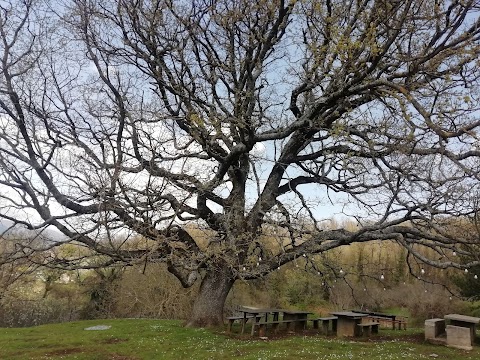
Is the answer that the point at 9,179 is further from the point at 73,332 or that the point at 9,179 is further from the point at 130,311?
the point at 130,311

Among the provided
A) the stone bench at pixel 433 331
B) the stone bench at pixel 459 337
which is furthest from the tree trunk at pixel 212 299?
the stone bench at pixel 459 337

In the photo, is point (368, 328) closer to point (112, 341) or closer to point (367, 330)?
point (367, 330)

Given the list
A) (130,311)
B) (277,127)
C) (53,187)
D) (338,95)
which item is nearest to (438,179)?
(338,95)

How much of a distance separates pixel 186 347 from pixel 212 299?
118 inches

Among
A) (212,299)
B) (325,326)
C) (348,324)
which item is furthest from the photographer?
(325,326)

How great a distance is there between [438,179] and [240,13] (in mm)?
6595

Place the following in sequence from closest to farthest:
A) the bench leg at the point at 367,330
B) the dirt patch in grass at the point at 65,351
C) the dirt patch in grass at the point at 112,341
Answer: the dirt patch in grass at the point at 65,351 < the dirt patch in grass at the point at 112,341 < the bench leg at the point at 367,330

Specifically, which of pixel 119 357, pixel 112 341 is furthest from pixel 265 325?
pixel 119 357


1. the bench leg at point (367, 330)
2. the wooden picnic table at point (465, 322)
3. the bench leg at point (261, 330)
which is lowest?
the bench leg at point (261, 330)

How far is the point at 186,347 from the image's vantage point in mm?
9617

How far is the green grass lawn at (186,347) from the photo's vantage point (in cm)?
889

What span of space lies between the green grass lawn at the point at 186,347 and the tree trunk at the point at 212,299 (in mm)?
632

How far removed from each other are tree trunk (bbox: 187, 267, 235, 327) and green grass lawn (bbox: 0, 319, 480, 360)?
0.63m

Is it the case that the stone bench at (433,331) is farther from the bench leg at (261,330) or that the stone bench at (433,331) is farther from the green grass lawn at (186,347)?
the bench leg at (261,330)
